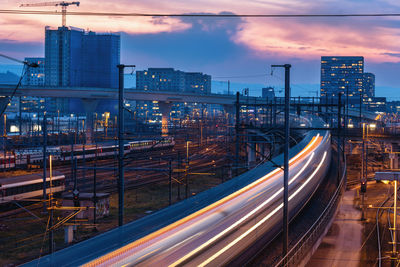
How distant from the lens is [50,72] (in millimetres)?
140000

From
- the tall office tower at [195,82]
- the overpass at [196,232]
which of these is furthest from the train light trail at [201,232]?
the tall office tower at [195,82]

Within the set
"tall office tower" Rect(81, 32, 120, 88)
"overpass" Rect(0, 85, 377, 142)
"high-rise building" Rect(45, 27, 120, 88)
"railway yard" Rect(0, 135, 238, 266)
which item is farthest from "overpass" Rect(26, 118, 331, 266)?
"high-rise building" Rect(45, 27, 120, 88)

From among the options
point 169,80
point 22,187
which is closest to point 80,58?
point 169,80

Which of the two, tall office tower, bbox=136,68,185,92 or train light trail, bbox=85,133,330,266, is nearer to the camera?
train light trail, bbox=85,133,330,266

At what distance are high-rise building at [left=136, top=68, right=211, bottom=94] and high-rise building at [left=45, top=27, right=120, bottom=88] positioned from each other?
752 inches

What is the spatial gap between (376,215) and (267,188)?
46.9 ft

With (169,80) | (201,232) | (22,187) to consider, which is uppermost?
(169,80)

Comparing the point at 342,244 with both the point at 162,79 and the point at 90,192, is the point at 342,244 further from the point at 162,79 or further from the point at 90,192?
the point at 162,79

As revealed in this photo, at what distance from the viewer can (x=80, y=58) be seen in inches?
5359

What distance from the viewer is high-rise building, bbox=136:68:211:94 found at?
152000 millimetres

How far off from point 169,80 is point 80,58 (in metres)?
31.4

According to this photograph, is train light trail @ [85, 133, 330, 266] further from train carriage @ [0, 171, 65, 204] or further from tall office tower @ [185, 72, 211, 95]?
tall office tower @ [185, 72, 211, 95]

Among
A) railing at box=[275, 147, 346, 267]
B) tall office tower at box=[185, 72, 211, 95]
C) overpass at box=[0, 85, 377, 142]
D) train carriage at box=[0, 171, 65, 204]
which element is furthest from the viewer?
tall office tower at box=[185, 72, 211, 95]

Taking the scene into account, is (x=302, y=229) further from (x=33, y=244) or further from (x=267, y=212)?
(x=33, y=244)
